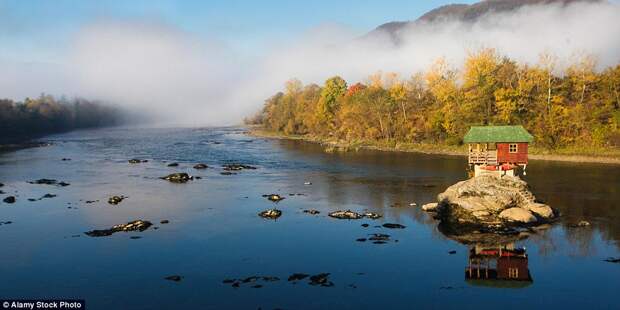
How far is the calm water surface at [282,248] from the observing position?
2789 centimetres

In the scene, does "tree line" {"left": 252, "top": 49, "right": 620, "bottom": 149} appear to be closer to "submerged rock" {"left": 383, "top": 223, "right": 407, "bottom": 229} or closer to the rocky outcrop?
the rocky outcrop

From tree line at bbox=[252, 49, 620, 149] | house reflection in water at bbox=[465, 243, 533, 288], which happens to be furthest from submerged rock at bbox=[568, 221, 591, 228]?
tree line at bbox=[252, 49, 620, 149]

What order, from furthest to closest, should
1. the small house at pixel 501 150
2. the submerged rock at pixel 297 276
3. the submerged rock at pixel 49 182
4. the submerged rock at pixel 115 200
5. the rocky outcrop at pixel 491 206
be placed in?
1. the submerged rock at pixel 49 182
2. the small house at pixel 501 150
3. the submerged rock at pixel 115 200
4. the rocky outcrop at pixel 491 206
5. the submerged rock at pixel 297 276

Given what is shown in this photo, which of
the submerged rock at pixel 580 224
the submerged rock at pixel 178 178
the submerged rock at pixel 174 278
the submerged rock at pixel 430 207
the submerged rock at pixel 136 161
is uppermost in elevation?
the submerged rock at pixel 136 161

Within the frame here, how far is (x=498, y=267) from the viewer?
3281 cm

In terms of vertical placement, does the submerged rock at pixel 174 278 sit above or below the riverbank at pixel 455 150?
below

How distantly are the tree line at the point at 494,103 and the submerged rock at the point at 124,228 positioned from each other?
6998 centimetres

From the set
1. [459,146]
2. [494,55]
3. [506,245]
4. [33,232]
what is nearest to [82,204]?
[33,232]

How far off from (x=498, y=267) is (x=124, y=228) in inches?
1107

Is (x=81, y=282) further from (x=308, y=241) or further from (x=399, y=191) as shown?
(x=399, y=191)

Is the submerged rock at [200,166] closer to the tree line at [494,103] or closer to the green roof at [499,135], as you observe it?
the green roof at [499,135]

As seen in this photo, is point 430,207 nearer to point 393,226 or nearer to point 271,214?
point 393,226

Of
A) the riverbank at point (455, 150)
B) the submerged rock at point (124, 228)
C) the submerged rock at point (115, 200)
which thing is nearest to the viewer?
the submerged rock at point (124, 228)

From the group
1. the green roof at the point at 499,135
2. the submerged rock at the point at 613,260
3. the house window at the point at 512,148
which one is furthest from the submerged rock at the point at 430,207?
the submerged rock at the point at 613,260
